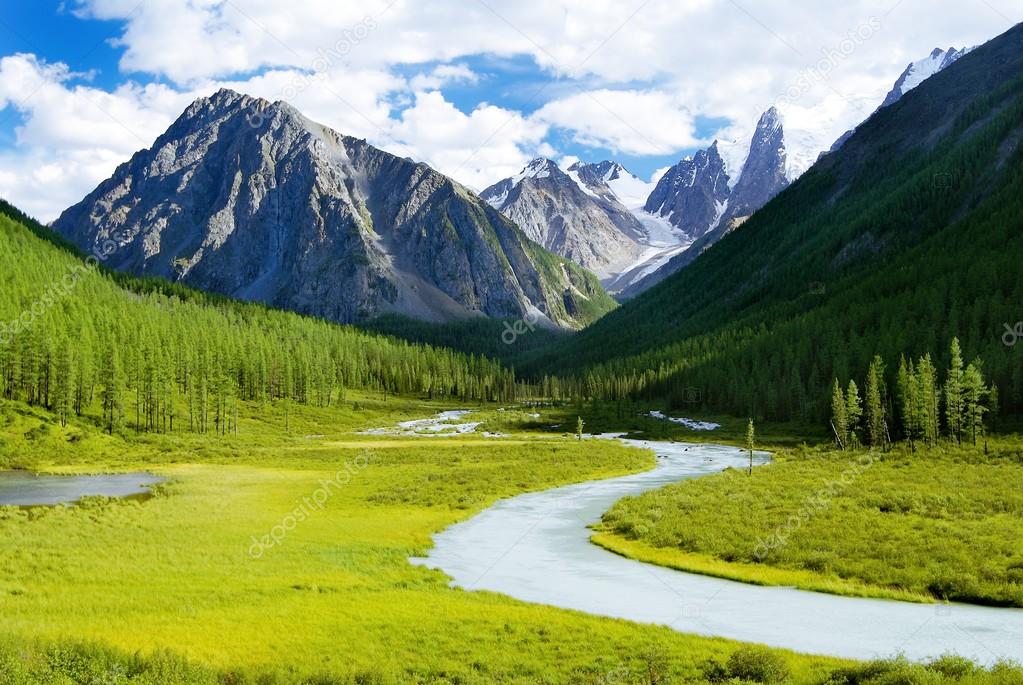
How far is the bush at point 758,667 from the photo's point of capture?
23.0 meters

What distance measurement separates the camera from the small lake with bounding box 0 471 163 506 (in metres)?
64.7

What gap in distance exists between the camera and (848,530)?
45312 millimetres

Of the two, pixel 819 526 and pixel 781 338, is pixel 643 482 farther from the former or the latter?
pixel 781 338

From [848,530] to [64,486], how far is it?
3028 inches

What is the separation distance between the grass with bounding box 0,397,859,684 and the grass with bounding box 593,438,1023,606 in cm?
1352

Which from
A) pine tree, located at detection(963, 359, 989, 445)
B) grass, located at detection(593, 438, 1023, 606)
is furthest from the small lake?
pine tree, located at detection(963, 359, 989, 445)

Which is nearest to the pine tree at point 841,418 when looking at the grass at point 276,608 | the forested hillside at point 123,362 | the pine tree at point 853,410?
the pine tree at point 853,410

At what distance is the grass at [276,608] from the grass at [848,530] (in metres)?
13.5

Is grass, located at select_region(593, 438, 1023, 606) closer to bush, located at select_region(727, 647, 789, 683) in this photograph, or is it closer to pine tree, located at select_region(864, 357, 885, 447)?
bush, located at select_region(727, 647, 789, 683)

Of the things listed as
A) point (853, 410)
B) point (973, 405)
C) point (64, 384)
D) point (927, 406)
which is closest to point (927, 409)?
point (927, 406)

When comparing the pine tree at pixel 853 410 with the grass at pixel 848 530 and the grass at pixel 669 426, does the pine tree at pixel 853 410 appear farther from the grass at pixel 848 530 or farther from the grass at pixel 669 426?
the grass at pixel 848 530

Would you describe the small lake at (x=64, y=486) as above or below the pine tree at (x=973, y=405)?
below

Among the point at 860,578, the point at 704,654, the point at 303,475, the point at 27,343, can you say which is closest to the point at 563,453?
the point at 303,475

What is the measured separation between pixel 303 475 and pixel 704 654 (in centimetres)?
7108
